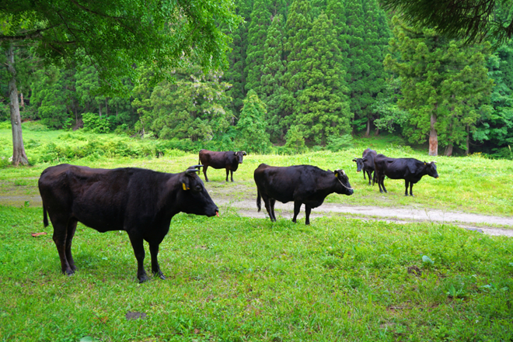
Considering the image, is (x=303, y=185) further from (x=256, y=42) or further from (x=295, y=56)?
(x=256, y=42)

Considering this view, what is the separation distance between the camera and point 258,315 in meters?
4.08

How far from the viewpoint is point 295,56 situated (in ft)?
152

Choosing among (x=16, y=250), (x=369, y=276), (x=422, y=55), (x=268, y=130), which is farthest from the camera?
(x=268, y=130)

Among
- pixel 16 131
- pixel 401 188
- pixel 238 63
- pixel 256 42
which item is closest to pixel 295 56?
pixel 256 42

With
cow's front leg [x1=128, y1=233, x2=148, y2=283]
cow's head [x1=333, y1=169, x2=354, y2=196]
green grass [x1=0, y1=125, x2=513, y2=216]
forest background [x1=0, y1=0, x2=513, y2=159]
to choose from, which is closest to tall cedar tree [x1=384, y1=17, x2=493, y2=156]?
forest background [x1=0, y1=0, x2=513, y2=159]

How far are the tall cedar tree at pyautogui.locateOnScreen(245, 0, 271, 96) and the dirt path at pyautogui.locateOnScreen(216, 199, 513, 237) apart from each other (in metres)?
37.9

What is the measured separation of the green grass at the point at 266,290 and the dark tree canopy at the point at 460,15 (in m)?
3.93

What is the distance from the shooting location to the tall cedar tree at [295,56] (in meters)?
44.4

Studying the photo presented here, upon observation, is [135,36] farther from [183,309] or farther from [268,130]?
[268,130]

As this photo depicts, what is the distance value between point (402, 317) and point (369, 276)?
128 cm

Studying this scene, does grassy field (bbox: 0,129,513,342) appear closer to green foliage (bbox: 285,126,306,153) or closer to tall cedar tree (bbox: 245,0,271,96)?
green foliage (bbox: 285,126,306,153)

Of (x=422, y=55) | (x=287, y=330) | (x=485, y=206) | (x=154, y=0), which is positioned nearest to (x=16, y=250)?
(x=287, y=330)

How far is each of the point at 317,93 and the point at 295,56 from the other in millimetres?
7698

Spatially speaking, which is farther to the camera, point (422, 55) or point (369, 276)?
point (422, 55)
